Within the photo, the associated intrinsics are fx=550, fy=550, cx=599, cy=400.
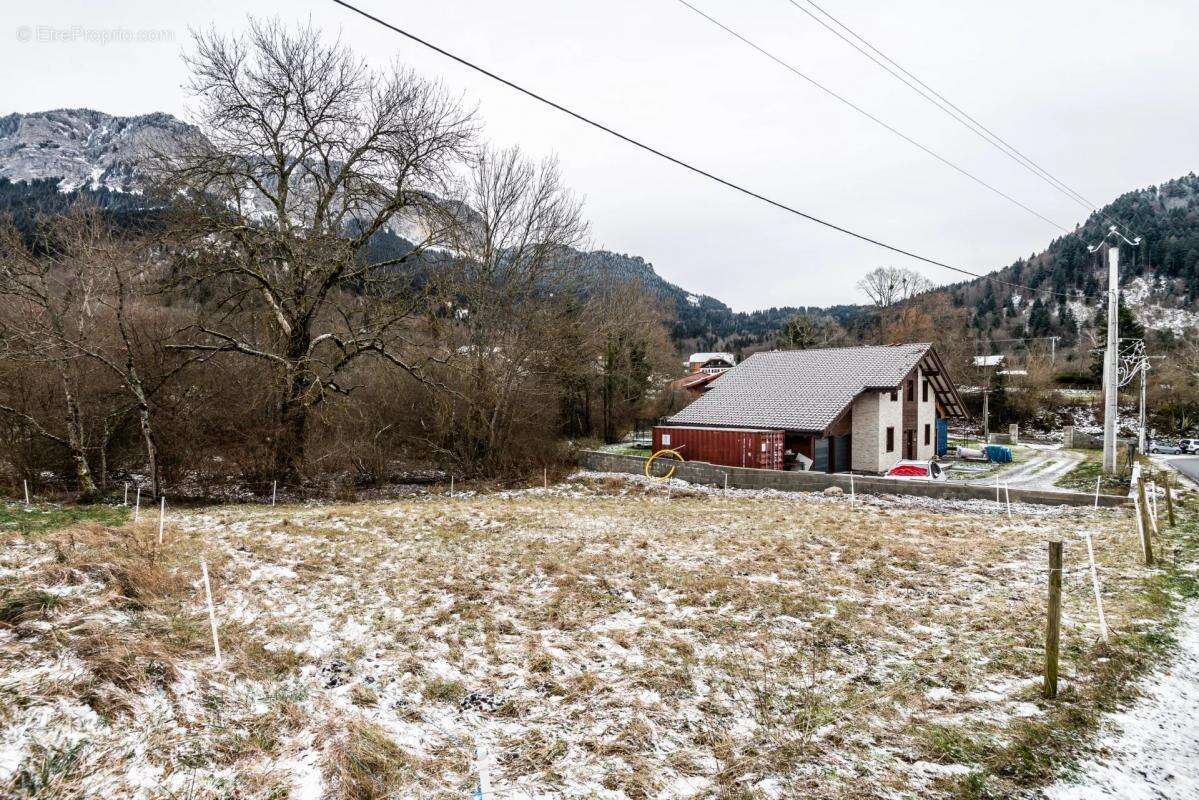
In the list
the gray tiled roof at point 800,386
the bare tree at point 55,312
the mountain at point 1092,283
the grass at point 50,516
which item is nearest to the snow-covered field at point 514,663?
the grass at point 50,516

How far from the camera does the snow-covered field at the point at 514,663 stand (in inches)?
151

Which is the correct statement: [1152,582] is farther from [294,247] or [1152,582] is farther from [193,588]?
[294,247]

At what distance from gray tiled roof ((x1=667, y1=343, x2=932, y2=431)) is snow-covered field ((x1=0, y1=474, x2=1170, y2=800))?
53.5ft

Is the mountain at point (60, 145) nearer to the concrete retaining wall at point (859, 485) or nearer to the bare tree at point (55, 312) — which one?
the bare tree at point (55, 312)

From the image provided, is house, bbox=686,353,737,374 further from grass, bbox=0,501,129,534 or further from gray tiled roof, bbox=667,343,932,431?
grass, bbox=0,501,129,534

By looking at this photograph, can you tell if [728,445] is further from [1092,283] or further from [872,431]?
[1092,283]

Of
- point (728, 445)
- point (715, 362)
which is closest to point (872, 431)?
point (728, 445)

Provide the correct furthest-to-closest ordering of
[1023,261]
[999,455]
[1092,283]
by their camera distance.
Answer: [1023,261]
[1092,283]
[999,455]

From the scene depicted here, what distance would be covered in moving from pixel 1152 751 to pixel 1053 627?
1029 millimetres

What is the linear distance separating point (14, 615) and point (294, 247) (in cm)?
1391

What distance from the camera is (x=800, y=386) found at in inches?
1156

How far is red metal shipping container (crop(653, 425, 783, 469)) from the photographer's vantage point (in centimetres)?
2525

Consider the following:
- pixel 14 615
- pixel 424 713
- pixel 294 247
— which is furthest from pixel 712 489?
pixel 14 615

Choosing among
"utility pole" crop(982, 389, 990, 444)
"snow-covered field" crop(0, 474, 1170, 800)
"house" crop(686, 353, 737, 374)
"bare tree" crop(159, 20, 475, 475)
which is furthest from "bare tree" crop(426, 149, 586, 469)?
"house" crop(686, 353, 737, 374)
